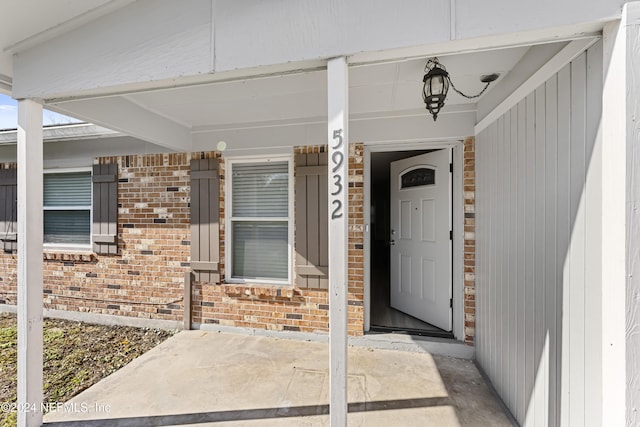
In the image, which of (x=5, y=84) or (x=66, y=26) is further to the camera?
(x=5, y=84)

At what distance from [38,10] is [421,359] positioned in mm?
4021

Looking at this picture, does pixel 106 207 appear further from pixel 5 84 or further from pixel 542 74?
pixel 542 74

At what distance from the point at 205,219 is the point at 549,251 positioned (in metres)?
3.39

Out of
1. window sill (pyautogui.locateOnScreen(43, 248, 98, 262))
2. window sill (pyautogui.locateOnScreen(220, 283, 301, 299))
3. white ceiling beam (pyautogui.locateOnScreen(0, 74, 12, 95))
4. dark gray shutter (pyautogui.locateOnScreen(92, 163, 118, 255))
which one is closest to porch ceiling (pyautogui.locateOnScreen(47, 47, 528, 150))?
white ceiling beam (pyautogui.locateOnScreen(0, 74, 12, 95))

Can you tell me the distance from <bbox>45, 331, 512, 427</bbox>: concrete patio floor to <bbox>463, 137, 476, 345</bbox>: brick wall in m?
0.39

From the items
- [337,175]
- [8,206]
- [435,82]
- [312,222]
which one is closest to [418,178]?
[312,222]

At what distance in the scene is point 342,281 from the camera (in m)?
1.53

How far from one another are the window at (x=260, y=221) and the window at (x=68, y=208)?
2233 mm

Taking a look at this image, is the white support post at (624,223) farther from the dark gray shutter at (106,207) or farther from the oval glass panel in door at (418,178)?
the dark gray shutter at (106,207)

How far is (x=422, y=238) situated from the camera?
3.65 m

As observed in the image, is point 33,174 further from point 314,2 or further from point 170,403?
point 314,2

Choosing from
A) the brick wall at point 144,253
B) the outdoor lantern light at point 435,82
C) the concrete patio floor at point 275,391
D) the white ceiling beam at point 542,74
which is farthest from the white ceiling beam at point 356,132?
the concrete patio floor at point 275,391

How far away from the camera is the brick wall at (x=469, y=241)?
3.10 metres

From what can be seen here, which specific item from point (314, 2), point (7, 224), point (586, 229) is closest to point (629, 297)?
point (586, 229)
